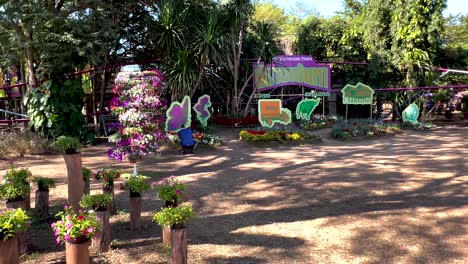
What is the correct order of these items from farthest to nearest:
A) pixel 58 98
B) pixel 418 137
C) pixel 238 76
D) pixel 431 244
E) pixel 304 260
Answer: pixel 238 76 < pixel 418 137 < pixel 58 98 < pixel 431 244 < pixel 304 260

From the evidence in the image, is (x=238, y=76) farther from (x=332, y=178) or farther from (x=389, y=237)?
(x=389, y=237)

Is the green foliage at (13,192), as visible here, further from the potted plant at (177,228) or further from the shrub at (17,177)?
the potted plant at (177,228)

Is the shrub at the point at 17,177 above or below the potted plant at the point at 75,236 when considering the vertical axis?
above

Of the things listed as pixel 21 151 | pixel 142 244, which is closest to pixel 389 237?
pixel 142 244

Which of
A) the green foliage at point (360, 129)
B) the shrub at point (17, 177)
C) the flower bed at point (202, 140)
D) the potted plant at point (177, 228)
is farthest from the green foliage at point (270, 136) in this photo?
the potted plant at point (177, 228)

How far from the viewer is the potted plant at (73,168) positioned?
3963mm

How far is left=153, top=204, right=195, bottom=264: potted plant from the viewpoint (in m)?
3.07

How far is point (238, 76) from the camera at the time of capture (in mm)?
13219

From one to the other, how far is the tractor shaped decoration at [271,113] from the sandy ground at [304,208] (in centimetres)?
263

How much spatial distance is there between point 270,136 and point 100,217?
725 centimetres

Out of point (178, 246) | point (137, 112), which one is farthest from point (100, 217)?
point (137, 112)

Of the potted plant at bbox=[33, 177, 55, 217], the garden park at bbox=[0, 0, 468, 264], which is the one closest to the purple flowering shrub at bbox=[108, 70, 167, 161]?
the garden park at bbox=[0, 0, 468, 264]

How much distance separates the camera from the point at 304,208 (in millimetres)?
5031

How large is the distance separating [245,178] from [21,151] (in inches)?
212
